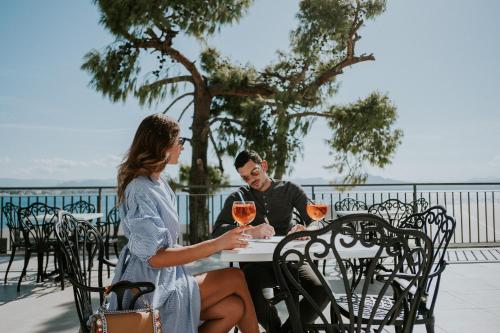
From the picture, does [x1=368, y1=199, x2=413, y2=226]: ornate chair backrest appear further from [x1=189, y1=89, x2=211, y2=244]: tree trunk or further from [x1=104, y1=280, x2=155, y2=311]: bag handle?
[x1=189, y1=89, x2=211, y2=244]: tree trunk

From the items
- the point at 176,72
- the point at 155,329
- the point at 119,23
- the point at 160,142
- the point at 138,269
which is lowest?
the point at 155,329

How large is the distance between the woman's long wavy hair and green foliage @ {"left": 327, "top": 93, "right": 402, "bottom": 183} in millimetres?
6695

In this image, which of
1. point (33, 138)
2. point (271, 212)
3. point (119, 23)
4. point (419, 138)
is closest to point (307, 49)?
point (119, 23)

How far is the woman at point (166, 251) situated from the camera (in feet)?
4.65

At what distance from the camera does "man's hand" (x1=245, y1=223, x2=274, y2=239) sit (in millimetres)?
1899

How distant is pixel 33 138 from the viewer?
340 feet

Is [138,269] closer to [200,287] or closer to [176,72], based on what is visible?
[200,287]

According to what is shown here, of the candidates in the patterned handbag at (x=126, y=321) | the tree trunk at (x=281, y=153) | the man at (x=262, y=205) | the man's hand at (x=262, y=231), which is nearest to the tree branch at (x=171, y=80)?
the tree trunk at (x=281, y=153)

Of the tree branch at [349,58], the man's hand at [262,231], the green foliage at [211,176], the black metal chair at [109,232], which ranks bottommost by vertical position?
the black metal chair at [109,232]

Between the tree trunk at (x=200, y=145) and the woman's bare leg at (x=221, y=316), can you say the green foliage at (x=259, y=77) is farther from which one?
the woman's bare leg at (x=221, y=316)

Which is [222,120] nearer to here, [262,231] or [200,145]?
[200,145]

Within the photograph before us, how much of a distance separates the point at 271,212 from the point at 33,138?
376 feet

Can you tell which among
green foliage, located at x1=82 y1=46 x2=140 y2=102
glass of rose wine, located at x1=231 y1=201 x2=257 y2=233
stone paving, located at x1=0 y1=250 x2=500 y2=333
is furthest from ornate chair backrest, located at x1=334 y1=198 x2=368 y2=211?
glass of rose wine, located at x1=231 y1=201 x2=257 y2=233

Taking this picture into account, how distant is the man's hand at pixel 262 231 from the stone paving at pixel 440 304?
1.45 meters
